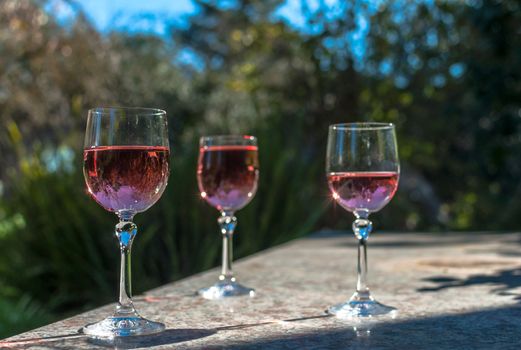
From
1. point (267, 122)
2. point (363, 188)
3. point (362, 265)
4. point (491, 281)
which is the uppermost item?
point (267, 122)

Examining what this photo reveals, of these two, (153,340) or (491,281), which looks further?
(491,281)

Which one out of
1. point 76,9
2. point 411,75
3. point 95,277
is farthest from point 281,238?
point 76,9

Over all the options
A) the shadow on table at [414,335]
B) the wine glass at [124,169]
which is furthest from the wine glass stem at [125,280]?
the shadow on table at [414,335]

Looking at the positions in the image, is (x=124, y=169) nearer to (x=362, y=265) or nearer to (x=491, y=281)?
(x=362, y=265)

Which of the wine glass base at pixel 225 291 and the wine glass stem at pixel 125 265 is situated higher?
the wine glass stem at pixel 125 265

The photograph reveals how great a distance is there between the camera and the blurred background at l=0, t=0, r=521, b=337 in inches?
193

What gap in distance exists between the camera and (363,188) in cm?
166

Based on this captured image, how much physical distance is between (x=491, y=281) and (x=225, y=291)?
80 cm

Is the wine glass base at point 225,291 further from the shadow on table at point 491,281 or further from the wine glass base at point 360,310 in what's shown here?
the shadow on table at point 491,281

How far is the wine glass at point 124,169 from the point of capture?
56.7 inches

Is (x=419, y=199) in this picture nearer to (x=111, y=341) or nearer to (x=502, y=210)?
(x=502, y=210)

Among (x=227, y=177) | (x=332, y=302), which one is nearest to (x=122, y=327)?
(x=332, y=302)

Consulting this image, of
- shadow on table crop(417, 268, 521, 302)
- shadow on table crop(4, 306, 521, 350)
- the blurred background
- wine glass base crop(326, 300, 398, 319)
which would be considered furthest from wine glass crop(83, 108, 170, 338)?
the blurred background

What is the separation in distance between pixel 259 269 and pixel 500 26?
19.3ft
